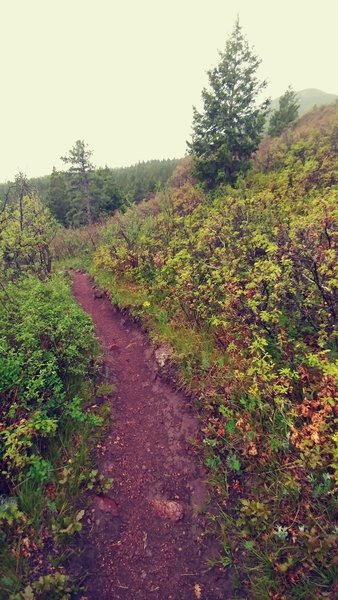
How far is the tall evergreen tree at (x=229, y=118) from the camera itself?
1460 cm

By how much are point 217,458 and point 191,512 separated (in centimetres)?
89

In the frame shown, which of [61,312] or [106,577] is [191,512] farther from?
[61,312]

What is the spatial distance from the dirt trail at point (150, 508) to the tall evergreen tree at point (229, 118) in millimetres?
11974

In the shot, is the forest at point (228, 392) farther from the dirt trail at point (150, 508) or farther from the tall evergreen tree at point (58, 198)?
the tall evergreen tree at point (58, 198)

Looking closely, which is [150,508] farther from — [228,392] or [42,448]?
[228,392]

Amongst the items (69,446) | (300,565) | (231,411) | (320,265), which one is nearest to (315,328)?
(320,265)

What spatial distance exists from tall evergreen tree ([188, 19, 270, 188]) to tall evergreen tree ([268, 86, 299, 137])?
7.76 metres

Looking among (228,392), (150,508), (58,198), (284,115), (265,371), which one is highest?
(284,115)

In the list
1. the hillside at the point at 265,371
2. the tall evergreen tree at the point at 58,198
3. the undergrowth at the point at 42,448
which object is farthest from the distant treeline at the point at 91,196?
the undergrowth at the point at 42,448

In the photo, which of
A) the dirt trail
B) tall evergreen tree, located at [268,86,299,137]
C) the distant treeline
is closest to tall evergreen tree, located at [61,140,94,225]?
the distant treeline

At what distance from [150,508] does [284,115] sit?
2730cm

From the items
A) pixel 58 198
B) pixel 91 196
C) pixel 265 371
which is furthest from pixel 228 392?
pixel 58 198

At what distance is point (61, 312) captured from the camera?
25.8ft

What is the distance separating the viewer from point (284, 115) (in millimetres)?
23141
